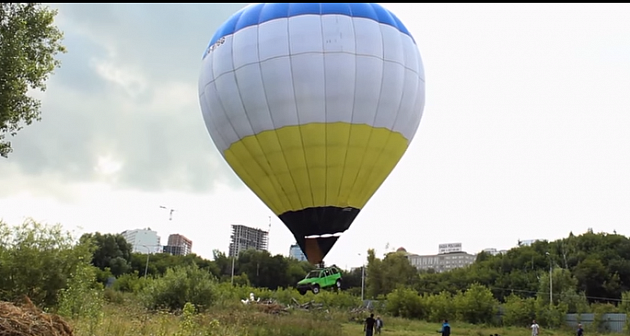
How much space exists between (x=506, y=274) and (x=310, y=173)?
50.9m

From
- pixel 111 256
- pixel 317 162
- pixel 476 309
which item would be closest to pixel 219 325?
pixel 317 162

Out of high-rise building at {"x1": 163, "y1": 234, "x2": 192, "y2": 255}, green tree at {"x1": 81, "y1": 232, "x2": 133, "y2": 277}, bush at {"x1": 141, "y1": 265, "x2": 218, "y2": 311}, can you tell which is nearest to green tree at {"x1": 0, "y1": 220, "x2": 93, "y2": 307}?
bush at {"x1": 141, "y1": 265, "x2": 218, "y2": 311}

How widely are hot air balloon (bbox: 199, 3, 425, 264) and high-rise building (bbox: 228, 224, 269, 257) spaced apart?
268 feet

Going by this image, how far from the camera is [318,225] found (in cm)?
1448

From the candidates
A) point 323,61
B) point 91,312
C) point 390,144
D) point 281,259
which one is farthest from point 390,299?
point 281,259

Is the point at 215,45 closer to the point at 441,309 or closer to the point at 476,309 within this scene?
the point at 441,309

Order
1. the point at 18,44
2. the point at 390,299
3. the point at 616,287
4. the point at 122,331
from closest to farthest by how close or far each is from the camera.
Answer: the point at 122,331 < the point at 18,44 < the point at 390,299 < the point at 616,287

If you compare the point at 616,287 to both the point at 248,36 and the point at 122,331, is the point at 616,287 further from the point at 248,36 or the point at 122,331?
the point at 122,331

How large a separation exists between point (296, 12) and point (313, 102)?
2398 millimetres

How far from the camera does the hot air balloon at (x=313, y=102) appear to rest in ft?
45.2

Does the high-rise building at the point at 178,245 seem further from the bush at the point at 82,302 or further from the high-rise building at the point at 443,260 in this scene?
the bush at the point at 82,302

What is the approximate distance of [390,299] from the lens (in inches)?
1347

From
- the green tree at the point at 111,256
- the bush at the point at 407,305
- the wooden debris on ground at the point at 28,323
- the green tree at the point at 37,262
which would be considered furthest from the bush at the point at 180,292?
the green tree at the point at 111,256

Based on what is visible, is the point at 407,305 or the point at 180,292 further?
the point at 407,305
